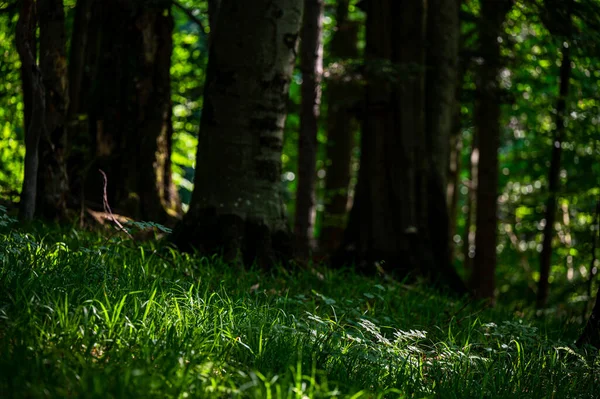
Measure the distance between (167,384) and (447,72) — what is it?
26.7 feet

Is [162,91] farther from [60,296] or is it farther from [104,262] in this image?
[60,296]

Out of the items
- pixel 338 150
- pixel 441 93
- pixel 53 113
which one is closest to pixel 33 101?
pixel 53 113

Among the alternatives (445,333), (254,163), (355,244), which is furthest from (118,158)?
(445,333)

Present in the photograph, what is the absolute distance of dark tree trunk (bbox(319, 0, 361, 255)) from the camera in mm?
15232

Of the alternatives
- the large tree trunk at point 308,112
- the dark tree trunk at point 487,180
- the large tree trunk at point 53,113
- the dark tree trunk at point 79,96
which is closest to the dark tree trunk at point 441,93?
the dark tree trunk at point 487,180

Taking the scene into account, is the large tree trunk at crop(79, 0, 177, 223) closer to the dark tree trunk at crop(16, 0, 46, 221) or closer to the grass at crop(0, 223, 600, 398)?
the dark tree trunk at crop(16, 0, 46, 221)

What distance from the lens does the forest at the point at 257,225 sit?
3496mm

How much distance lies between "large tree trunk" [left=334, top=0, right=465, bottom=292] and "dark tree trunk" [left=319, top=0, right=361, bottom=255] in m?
5.23

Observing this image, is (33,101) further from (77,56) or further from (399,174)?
(399,174)

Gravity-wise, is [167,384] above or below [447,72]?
below

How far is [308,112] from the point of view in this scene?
9.61 meters

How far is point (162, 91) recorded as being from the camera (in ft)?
28.6

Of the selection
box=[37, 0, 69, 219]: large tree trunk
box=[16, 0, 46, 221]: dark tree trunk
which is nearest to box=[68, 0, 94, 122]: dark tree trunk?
box=[37, 0, 69, 219]: large tree trunk

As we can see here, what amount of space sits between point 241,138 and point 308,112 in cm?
315
